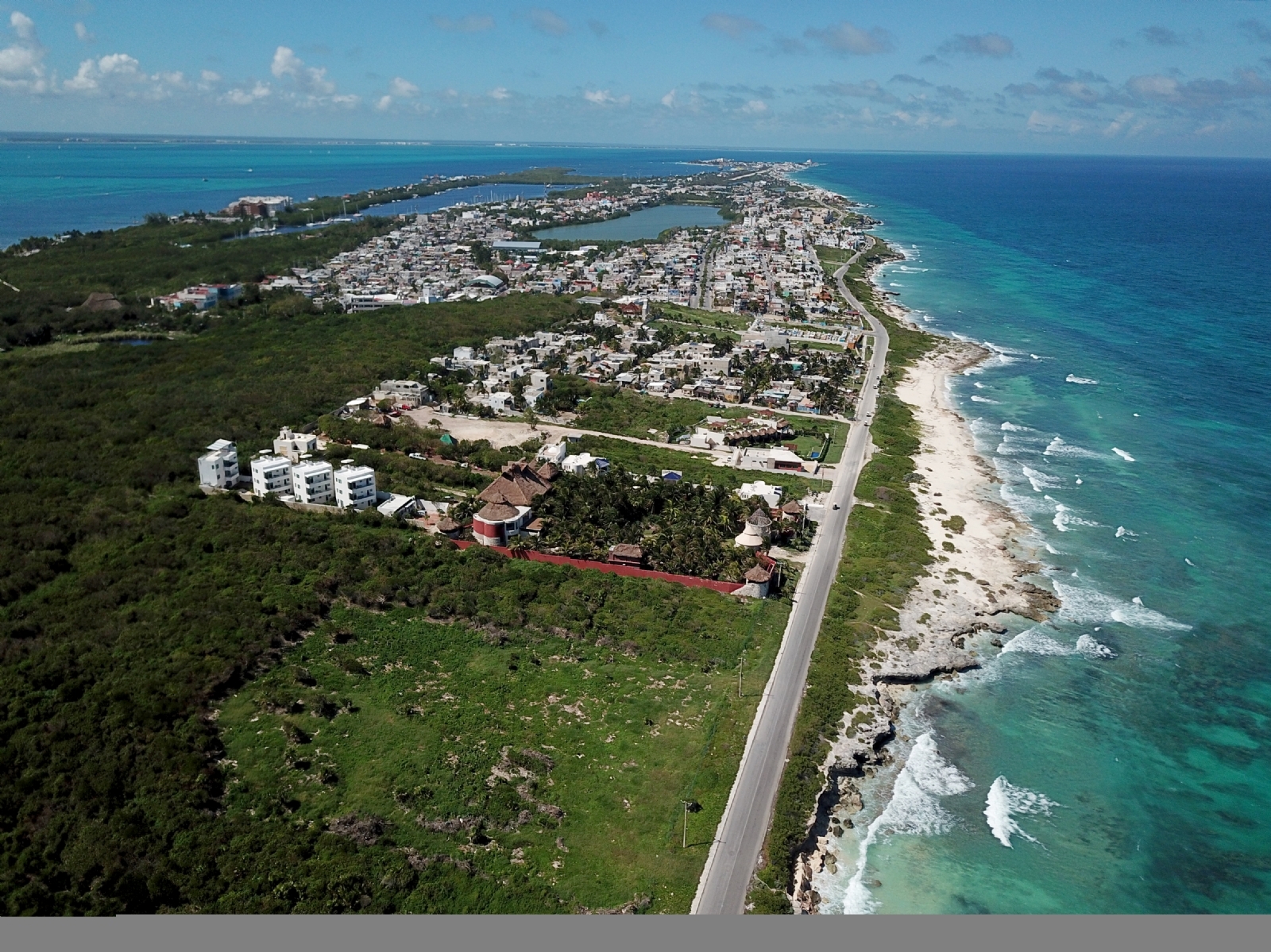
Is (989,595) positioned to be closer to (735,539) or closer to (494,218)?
(735,539)

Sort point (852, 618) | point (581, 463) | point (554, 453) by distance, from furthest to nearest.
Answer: point (554, 453)
point (581, 463)
point (852, 618)

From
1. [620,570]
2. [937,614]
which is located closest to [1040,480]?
[937,614]

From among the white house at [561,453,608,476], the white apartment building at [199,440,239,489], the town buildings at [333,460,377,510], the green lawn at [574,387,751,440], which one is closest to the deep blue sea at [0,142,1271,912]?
the green lawn at [574,387,751,440]

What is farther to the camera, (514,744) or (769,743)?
(769,743)

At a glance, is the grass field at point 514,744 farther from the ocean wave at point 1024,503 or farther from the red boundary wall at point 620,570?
the ocean wave at point 1024,503

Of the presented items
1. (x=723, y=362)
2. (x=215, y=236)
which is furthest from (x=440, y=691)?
(x=215, y=236)

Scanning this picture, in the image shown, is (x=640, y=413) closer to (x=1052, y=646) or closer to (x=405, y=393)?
(x=405, y=393)
